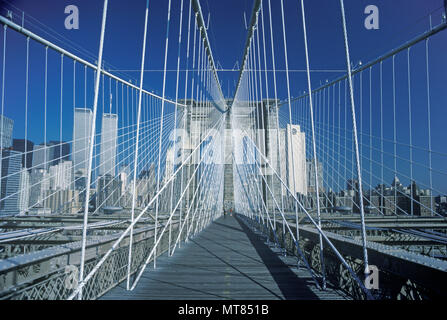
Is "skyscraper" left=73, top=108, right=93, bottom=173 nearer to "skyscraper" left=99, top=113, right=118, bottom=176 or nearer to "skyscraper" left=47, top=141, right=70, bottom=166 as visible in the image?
"skyscraper" left=47, top=141, right=70, bottom=166

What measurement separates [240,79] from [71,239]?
1302 cm

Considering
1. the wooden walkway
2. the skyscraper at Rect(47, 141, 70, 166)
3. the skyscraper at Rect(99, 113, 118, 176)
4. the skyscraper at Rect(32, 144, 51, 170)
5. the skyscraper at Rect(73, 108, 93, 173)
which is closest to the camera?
the wooden walkway

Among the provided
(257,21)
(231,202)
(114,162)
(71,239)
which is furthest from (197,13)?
(231,202)

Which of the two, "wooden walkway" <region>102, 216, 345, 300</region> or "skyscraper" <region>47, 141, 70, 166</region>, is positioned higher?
"skyscraper" <region>47, 141, 70, 166</region>

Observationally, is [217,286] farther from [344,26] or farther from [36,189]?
[36,189]

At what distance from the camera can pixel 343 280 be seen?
347 centimetres

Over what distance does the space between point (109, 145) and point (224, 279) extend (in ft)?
25.8

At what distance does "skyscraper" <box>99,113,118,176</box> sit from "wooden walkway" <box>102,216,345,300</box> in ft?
17.6

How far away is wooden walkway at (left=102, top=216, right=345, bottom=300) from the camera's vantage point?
2.86 meters

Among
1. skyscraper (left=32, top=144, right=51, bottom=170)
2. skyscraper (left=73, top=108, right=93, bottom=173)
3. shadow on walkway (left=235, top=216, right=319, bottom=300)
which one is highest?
skyscraper (left=73, top=108, right=93, bottom=173)

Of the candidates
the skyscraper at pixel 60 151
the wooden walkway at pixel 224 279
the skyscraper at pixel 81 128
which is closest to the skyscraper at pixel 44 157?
the skyscraper at pixel 60 151

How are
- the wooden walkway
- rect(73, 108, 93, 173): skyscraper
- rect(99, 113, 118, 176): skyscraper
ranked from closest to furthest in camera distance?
1. the wooden walkway
2. rect(73, 108, 93, 173): skyscraper
3. rect(99, 113, 118, 176): skyscraper

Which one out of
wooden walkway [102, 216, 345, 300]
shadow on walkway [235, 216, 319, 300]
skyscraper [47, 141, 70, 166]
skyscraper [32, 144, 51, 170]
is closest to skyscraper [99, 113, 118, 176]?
skyscraper [47, 141, 70, 166]

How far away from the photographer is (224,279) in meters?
3.46
